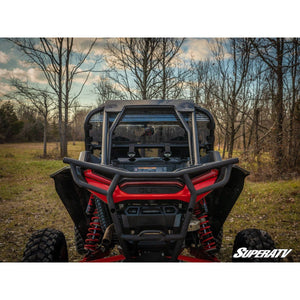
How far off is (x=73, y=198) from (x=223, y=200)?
139 centimetres

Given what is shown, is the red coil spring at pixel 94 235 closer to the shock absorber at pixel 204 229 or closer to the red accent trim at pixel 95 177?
the red accent trim at pixel 95 177

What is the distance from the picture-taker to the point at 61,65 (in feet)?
16.9

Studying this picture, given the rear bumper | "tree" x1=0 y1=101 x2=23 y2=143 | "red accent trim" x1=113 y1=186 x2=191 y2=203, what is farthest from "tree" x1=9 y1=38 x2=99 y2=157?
"red accent trim" x1=113 y1=186 x2=191 y2=203

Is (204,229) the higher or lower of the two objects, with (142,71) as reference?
lower

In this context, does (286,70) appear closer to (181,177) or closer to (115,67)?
(115,67)

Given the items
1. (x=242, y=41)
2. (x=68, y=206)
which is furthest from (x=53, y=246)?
(x=242, y=41)

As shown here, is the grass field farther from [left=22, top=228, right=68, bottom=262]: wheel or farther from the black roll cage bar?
the black roll cage bar

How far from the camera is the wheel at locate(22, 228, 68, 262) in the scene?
229 cm

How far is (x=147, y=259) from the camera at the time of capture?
89.4 inches

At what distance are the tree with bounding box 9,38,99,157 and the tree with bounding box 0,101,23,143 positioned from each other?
83cm

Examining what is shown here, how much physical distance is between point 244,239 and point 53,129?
4130mm

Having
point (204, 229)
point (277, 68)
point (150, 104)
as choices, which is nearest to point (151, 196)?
point (204, 229)

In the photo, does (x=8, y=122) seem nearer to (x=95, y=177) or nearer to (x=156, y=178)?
(x=95, y=177)

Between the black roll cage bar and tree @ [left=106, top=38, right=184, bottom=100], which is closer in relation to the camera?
the black roll cage bar
